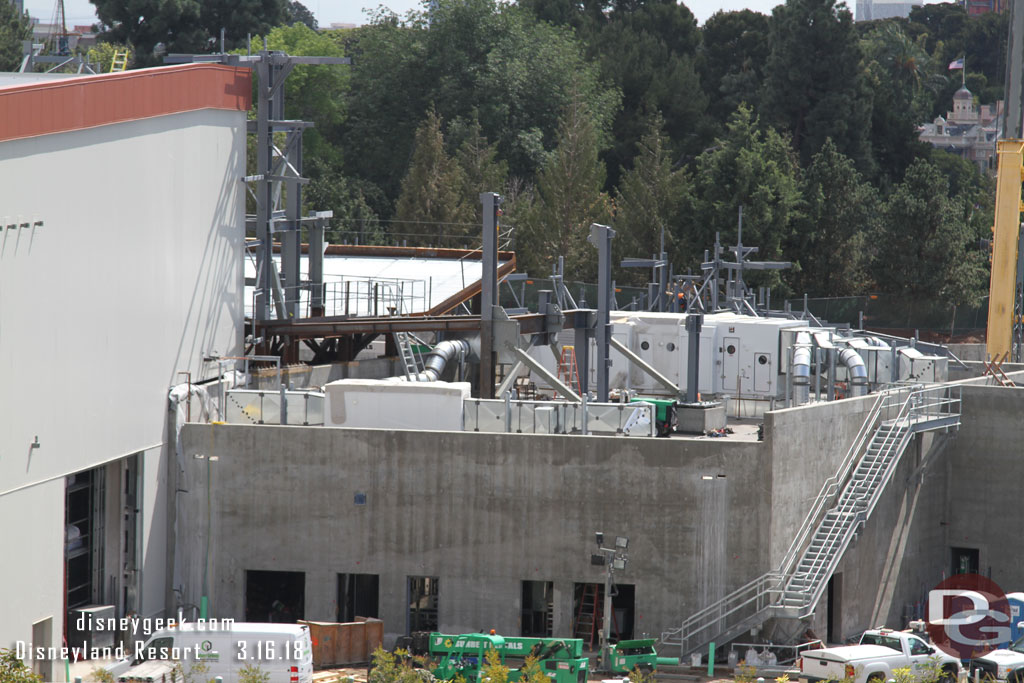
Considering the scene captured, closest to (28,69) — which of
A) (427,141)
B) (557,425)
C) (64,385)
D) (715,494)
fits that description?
(64,385)

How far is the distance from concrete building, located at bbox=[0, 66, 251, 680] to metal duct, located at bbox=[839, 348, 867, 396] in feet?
65.3

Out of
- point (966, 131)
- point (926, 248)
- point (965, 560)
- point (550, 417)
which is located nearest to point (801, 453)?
point (550, 417)

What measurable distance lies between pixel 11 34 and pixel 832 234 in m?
57.7

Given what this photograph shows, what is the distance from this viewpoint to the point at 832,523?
129 ft

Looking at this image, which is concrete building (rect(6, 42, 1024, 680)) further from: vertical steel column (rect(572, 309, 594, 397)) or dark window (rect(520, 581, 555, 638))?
vertical steel column (rect(572, 309, 594, 397))

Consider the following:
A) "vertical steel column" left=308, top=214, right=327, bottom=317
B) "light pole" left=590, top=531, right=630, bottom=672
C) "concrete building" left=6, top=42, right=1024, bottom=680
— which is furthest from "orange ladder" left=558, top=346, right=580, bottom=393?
"light pole" left=590, top=531, right=630, bottom=672

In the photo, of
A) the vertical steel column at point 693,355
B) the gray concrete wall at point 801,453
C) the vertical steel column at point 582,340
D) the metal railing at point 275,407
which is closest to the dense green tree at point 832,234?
the vertical steel column at point 582,340

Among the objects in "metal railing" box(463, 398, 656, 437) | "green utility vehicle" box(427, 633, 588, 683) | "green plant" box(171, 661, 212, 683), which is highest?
"metal railing" box(463, 398, 656, 437)

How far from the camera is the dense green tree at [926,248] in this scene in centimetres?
8338

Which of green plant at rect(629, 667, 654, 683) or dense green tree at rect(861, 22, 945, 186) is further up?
dense green tree at rect(861, 22, 945, 186)

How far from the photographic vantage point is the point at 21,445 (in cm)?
3081

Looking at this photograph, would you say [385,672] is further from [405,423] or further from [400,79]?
[400,79]

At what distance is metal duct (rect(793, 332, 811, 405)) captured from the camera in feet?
152

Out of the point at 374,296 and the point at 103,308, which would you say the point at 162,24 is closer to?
the point at 374,296
